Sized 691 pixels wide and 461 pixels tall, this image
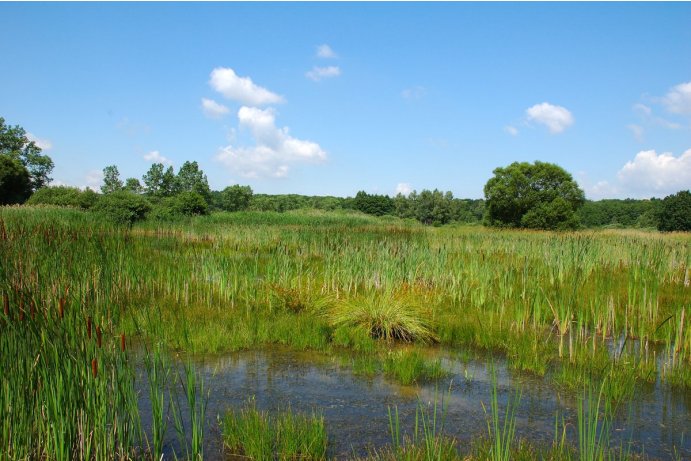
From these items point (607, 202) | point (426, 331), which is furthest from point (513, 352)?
point (607, 202)

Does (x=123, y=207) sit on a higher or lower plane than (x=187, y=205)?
lower

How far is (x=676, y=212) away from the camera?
44.1m

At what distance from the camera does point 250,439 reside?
375 cm

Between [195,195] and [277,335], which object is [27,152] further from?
[277,335]

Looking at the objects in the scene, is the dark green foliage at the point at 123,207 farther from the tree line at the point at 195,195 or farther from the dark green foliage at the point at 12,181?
the dark green foliage at the point at 12,181

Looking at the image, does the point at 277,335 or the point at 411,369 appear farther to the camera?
the point at 277,335

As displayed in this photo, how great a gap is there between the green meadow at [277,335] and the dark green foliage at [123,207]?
15.8 meters

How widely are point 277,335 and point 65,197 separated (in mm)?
37244

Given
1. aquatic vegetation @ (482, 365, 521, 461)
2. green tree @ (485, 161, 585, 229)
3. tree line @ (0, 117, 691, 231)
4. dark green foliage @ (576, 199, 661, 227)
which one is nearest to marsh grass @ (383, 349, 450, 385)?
aquatic vegetation @ (482, 365, 521, 461)

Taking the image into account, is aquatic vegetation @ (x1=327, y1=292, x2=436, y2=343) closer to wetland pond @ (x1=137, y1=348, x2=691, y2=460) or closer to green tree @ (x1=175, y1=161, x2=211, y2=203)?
wetland pond @ (x1=137, y1=348, x2=691, y2=460)

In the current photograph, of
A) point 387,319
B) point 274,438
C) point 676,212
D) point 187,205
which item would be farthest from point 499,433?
point 676,212

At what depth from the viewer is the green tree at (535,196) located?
47.0 meters

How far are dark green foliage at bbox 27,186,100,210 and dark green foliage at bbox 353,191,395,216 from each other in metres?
62.3

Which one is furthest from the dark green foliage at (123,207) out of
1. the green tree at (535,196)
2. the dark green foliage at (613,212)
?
the dark green foliage at (613,212)
